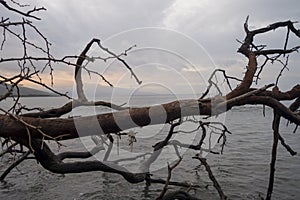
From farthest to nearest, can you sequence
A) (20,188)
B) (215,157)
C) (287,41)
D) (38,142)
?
(215,157) < (20,188) < (287,41) < (38,142)

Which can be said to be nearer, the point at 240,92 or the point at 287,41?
the point at 240,92

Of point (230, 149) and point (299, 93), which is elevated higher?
point (299, 93)

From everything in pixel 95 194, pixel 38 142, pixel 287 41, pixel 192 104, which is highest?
pixel 287 41

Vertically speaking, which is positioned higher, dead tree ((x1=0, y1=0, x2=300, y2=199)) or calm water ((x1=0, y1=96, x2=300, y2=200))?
dead tree ((x1=0, y1=0, x2=300, y2=199))

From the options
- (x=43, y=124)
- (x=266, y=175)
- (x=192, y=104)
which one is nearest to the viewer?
(x=43, y=124)

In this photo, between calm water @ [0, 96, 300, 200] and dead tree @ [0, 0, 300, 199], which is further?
calm water @ [0, 96, 300, 200]

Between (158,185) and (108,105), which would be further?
(158,185)

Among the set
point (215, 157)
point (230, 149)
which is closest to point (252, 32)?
point (215, 157)

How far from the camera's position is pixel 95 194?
823cm

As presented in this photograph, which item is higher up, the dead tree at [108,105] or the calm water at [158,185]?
the dead tree at [108,105]

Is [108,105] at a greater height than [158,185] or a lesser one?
greater

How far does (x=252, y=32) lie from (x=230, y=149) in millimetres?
11978

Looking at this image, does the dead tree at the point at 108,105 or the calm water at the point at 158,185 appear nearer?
the dead tree at the point at 108,105

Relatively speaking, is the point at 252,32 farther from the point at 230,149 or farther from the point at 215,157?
the point at 230,149
